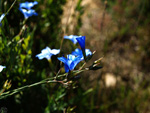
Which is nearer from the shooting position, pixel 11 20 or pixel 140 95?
pixel 11 20

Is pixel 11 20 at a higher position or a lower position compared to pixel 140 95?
higher

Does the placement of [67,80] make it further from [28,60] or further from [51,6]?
[51,6]

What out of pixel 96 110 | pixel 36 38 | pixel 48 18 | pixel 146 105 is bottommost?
pixel 146 105

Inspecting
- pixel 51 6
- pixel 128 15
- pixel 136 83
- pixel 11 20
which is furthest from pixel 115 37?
pixel 11 20

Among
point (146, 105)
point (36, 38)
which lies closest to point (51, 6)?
point (36, 38)

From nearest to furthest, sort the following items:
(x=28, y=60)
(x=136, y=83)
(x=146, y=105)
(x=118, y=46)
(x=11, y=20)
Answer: (x=28, y=60) < (x=11, y=20) < (x=146, y=105) < (x=136, y=83) < (x=118, y=46)

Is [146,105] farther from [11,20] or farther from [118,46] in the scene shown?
[11,20]

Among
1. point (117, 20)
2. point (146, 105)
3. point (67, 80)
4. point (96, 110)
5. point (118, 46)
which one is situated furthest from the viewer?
point (117, 20)
